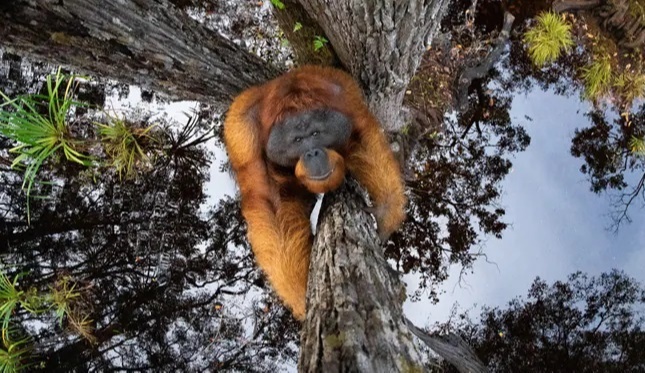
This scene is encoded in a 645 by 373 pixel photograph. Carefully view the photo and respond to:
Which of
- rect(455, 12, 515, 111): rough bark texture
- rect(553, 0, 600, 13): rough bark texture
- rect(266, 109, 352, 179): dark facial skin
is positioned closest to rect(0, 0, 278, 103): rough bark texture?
rect(266, 109, 352, 179): dark facial skin

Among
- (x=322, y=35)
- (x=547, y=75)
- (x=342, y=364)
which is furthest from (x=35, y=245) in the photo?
(x=547, y=75)

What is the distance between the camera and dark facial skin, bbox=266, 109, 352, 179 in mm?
2137

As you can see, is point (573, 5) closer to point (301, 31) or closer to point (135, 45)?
point (301, 31)

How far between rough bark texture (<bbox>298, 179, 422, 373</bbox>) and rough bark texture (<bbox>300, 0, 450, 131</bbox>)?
104 centimetres

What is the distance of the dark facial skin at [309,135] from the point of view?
2137mm

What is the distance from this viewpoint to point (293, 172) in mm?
2355

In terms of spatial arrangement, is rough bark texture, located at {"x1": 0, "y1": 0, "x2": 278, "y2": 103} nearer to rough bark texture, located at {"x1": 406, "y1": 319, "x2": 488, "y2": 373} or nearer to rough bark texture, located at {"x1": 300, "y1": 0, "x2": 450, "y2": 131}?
rough bark texture, located at {"x1": 300, "y1": 0, "x2": 450, "y2": 131}

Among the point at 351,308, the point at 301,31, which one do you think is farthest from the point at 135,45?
the point at 351,308

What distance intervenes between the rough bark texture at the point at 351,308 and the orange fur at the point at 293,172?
171mm

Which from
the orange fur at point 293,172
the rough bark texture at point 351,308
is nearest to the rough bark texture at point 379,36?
the orange fur at point 293,172

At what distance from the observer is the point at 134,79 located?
288cm

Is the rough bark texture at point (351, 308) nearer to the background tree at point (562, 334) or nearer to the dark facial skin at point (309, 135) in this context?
the dark facial skin at point (309, 135)

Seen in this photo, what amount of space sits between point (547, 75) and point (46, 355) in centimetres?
502

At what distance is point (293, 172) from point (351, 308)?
959 millimetres
